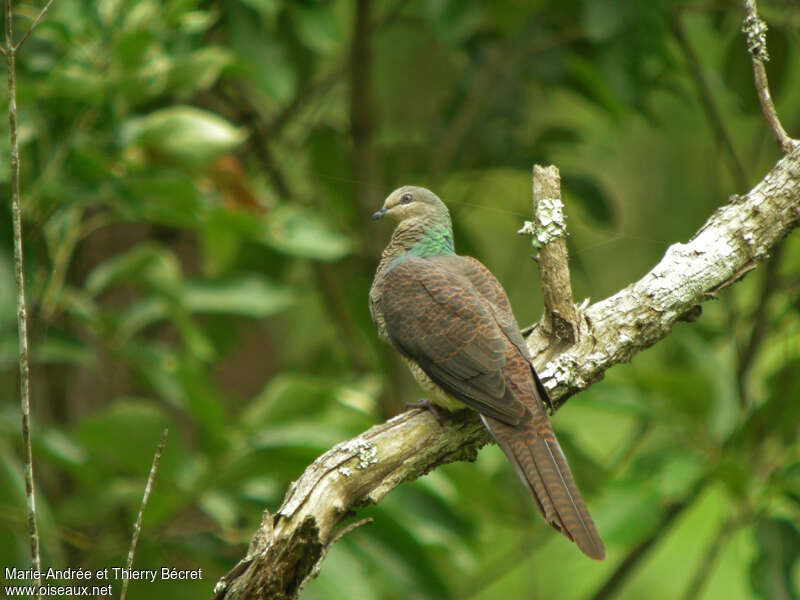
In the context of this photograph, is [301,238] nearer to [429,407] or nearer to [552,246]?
[429,407]

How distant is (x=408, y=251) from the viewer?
250 cm

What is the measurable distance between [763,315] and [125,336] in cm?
280

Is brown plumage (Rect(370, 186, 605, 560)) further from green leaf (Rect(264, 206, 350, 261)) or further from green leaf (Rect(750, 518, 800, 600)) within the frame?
green leaf (Rect(750, 518, 800, 600))

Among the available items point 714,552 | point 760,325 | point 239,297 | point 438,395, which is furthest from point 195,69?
point 714,552

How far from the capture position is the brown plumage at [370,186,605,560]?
2.23 m

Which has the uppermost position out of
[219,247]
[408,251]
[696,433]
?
[219,247]

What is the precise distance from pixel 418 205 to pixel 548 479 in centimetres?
77

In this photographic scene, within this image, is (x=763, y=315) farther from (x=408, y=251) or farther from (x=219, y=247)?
(x=219, y=247)

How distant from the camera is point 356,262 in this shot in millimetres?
4641

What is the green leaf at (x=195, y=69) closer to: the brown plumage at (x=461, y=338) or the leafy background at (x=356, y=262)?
the leafy background at (x=356, y=262)

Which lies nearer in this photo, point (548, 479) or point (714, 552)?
point (548, 479)

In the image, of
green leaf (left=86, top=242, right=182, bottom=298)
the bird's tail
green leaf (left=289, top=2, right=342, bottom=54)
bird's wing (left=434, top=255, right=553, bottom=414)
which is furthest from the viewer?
green leaf (left=289, top=2, right=342, bottom=54)

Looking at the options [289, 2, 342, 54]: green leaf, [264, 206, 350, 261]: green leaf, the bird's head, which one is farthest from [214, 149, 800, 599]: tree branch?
[289, 2, 342, 54]: green leaf

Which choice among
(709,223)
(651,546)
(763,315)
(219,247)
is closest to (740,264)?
(709,223)
